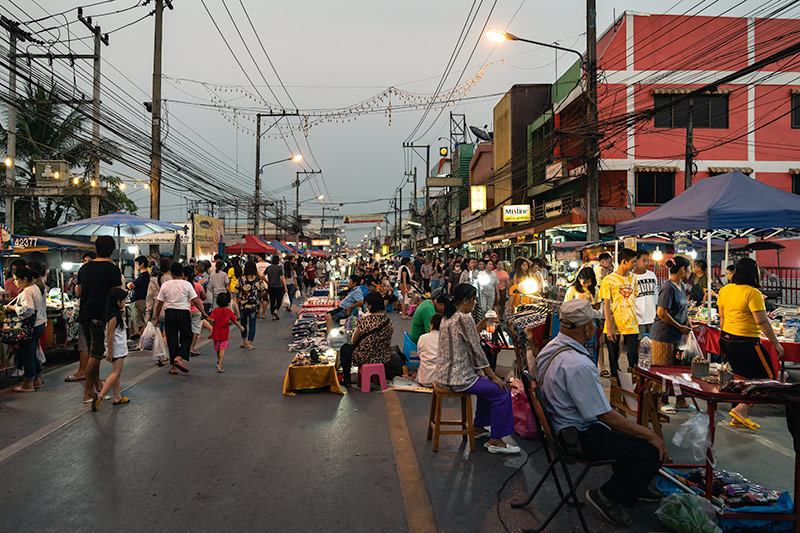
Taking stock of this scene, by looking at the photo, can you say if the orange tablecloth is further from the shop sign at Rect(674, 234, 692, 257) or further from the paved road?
the shop sign at Rect(674, 234, 692, 257)

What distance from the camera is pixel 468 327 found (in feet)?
17.0

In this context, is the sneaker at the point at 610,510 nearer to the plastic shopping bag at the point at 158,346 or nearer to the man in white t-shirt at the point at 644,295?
the man in white t-shirt at the point at 644,295

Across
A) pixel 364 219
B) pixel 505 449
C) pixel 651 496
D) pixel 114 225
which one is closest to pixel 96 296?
pixel 505 449

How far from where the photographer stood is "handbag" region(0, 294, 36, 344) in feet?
23.4

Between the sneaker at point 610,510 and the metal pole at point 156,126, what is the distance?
50.4ft

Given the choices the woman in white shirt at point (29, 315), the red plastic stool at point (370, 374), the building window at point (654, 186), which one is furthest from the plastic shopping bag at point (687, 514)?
the building window at point (654, 186)

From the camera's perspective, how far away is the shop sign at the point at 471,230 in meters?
37.0

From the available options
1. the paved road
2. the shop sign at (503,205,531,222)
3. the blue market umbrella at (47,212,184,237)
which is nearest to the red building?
the shop sign at (503,205,531,222)

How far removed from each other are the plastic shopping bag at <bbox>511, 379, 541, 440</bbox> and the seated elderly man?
1.77m

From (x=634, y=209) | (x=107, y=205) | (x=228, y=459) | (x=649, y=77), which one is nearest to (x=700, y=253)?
(x=634, y=209)

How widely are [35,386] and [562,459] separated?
25.2ft

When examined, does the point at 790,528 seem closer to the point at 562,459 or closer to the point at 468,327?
the point at 562,459

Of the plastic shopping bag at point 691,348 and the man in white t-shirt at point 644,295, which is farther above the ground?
the man in white t-shirt at point 644,295

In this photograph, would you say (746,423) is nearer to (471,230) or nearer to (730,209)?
(730,209)
